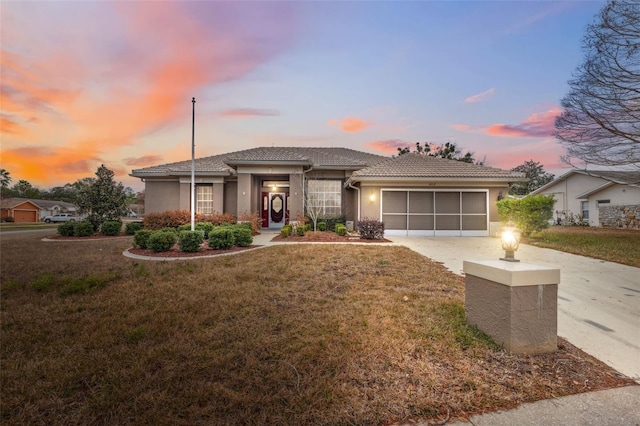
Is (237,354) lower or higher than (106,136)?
lower

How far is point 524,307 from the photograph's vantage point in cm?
280

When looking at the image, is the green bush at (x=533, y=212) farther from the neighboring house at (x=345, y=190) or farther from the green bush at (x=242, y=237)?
the green bush at (x=242, y=237)

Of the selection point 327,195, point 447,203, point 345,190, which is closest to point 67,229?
point 327,195

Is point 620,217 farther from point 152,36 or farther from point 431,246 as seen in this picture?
point 152,36

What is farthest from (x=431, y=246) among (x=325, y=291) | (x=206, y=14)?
(x=206, y=14)

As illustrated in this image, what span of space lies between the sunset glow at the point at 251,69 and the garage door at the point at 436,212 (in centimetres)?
404

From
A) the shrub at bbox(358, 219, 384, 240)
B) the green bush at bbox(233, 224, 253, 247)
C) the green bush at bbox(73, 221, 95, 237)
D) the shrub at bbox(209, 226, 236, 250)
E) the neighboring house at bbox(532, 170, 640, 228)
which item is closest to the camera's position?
the shrub at bbox(209, 226, 236, 250)

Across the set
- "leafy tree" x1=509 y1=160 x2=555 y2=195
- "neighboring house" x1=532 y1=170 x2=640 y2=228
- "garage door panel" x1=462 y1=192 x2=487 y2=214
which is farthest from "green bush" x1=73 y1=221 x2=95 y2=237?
"leafy tree" x1=509 y1=160 x2=555 y2=195

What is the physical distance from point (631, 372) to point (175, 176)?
59.8 ft

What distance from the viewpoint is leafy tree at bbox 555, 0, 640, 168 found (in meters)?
12.0

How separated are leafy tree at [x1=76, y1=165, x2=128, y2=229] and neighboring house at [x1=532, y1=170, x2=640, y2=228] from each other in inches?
993

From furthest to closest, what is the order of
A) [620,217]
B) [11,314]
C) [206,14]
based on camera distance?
[620,217], [206,14], [11,314]

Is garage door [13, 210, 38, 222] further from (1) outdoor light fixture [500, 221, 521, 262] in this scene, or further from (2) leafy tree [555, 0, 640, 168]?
(2) leafy tree [555, 0, 640, 168]

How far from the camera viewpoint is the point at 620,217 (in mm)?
20094
